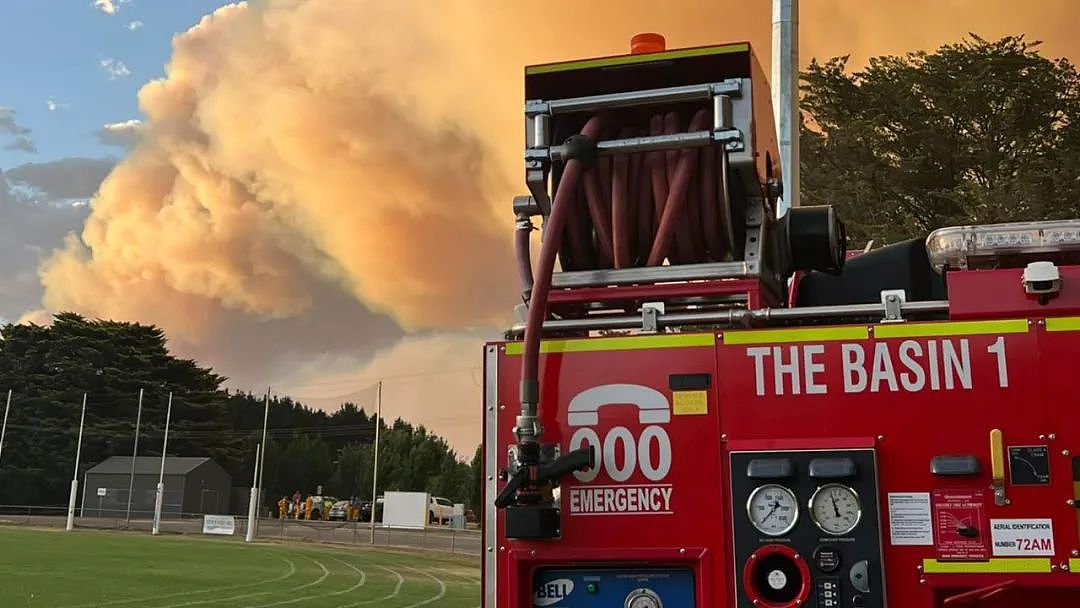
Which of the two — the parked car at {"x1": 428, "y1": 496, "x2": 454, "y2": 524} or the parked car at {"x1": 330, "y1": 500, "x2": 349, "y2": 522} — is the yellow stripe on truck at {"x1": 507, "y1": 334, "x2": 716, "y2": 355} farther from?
the parked car at {"x1": 330, "y1": 500, "x2": 349, "y2": 522}

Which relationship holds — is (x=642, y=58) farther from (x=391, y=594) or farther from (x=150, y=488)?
(x=150, y=488)

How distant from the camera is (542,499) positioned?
2.96m

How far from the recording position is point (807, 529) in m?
2.74

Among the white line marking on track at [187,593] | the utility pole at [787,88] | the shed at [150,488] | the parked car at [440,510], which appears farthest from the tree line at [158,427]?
the utility pole at [787,88]

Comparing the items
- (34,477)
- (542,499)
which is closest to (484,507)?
(542,499)

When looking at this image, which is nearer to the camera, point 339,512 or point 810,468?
point 810,468

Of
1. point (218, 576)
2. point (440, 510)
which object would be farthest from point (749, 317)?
point (440, 510)

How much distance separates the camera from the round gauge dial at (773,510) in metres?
2.77

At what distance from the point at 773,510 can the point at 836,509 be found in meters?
0.16

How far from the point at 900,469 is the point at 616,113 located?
1.50 m

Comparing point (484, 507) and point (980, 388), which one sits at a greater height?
point (980, 388)

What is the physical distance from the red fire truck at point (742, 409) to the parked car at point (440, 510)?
163ft

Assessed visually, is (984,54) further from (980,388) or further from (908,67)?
(980,388)

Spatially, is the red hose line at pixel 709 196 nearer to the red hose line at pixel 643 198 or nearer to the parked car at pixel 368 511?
the red hose line at pixel 643 198
